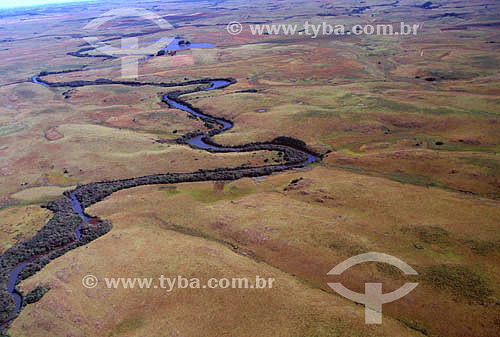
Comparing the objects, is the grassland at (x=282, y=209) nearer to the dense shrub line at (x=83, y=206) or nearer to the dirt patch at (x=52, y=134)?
the dirt patch at (x=52, y=134)

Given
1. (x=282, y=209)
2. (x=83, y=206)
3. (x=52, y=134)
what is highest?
(x=52, y=134)

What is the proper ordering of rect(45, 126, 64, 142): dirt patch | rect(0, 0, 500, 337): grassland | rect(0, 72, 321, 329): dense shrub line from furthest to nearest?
rect(45, 126, 64, 142): dirt patch
rect(0, 72, 321, 329): dense shrub line
rect(0, 0, 500, 337): grassland

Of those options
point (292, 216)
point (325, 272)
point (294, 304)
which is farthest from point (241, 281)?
point (292, 216)

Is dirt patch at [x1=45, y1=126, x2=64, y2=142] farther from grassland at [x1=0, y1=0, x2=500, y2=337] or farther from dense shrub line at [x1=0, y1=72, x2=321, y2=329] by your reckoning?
dense shrub line at [x1=0, y1=72, x2=321, y2=329]

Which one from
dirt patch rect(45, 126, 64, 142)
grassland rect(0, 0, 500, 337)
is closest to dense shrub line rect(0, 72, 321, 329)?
grassland rect(0, 0, 500, 337)

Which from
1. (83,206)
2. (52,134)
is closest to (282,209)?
(83,206)

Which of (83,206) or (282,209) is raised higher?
(282,209)

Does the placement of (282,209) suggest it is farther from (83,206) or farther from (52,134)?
(52,134)

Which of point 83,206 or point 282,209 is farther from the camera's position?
point 83,206

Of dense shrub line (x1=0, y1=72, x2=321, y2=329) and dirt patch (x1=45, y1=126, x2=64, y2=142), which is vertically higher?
dirt patch (x1=45, y1=126, x2=64, y2=142)

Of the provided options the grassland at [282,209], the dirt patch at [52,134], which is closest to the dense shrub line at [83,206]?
the grassland at [282,209]

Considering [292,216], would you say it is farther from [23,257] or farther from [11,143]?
[11,143]
